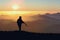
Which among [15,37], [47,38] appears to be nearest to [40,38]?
[47,38]

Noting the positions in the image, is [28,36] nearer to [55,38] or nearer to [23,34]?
[23,34]

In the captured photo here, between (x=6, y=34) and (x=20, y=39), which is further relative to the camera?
(x=6, y=34)

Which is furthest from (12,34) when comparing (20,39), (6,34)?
(20,39)

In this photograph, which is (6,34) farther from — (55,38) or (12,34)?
(55,38)

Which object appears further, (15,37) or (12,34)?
(12,34)

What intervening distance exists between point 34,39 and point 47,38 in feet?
4.54

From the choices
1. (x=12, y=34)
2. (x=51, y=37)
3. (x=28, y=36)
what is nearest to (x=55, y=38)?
(x=51, y=37)

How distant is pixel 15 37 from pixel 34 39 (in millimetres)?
1671

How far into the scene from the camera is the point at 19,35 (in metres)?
25.3

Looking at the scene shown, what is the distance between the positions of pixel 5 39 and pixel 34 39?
2.42 metres

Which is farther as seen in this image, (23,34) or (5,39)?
(23,34)

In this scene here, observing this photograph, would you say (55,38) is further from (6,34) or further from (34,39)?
(6,34)

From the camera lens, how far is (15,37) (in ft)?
80.0

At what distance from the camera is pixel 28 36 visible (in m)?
25.3
